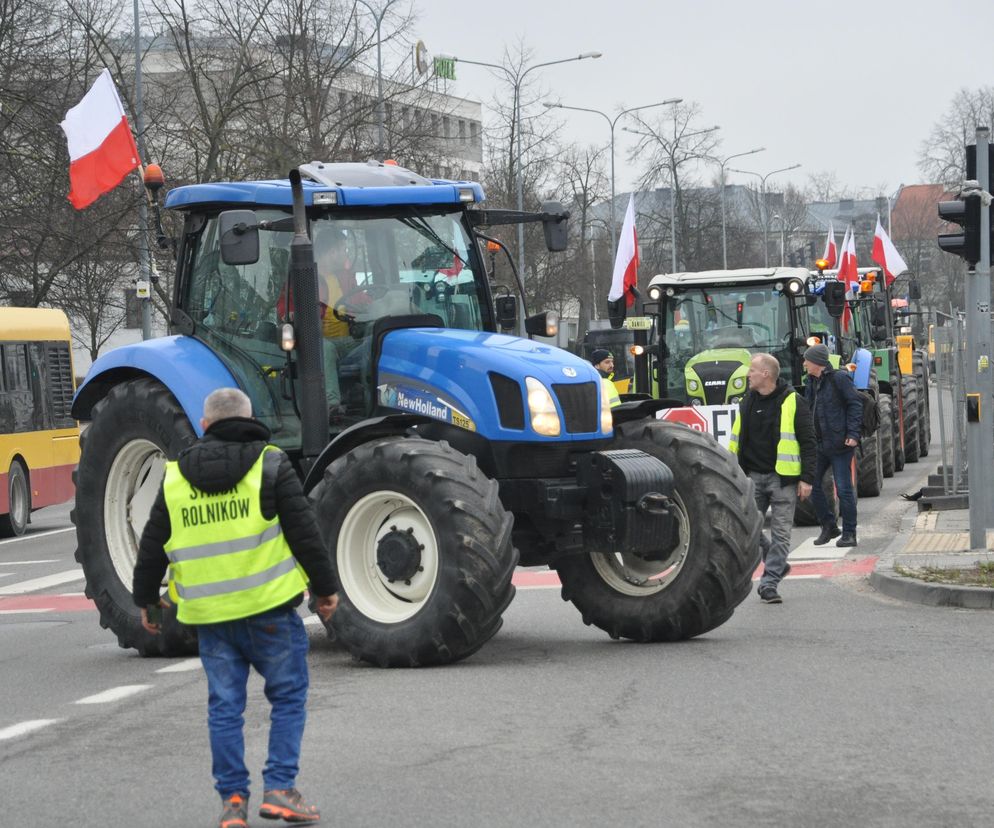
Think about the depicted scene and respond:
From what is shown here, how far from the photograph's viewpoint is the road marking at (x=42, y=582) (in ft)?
54.0

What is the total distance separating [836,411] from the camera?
17391 mm

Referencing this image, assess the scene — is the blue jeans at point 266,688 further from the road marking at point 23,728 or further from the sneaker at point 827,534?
the sneaker at point 827,534

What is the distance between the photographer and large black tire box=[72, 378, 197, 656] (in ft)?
37.6

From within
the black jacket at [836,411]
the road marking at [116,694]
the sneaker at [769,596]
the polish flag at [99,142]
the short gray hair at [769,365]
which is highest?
the polish flag at [99,142]

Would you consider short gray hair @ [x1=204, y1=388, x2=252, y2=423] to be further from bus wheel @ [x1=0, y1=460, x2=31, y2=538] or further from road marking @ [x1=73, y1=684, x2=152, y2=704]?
bus wheel @ [x1=0, y1=460, x2=31, y2=538]

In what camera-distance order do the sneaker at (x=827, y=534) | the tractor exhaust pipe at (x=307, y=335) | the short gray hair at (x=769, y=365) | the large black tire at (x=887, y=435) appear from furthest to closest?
the large black tire at (x=887, y=435) → the sneaker at (x=827, y=534) → the short gray hair at (x=769, y=365) → the tractor exhaust pipe at (x=307, y=335)

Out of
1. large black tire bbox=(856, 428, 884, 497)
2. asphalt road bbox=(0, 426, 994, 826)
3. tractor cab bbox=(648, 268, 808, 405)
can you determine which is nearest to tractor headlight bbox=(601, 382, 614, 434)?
asphalt road bbox=(0, 426, 994, 826)

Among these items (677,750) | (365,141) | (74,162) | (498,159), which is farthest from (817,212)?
(677,750)

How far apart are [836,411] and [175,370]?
313 inches

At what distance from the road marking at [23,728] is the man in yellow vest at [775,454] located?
5912 mm

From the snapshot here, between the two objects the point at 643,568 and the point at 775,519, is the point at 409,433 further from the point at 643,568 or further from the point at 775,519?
the point at 775,519

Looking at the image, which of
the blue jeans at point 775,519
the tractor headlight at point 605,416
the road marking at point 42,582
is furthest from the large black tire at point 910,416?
the tractor headlight at point 605,416

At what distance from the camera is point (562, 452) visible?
10594 mm

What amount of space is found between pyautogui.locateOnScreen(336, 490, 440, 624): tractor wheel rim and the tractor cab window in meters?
1.08
